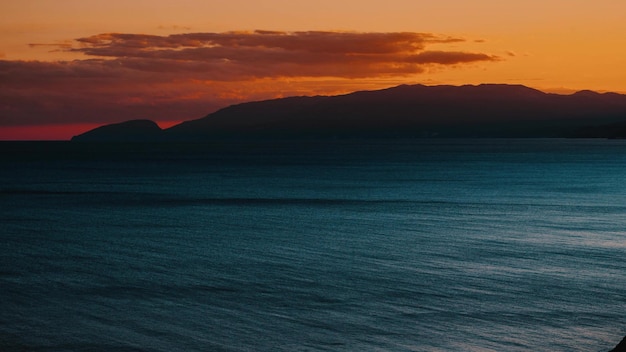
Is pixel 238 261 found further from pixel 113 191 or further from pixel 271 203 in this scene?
pixel 113 191

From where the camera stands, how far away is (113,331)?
26.9 meters

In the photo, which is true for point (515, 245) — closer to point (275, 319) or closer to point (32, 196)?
point (275, 319)

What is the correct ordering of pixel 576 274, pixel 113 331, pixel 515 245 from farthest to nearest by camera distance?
pixel 515 245
pixel 576 274
pixel 113 331

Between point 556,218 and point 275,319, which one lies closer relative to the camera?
point 275,319

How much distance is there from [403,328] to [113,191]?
74.7 m

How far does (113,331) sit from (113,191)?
237 ft

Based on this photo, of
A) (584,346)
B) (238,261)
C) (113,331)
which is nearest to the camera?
(584,346)

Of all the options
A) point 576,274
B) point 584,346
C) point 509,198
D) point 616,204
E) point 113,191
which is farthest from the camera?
point 113,191

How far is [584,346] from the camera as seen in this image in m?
25.1

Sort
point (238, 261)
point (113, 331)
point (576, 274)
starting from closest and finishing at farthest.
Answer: point (113, 331), point (576, 274), point (238, 261)

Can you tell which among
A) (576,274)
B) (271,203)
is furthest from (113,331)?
(271,203)

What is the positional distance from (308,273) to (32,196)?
5911cm

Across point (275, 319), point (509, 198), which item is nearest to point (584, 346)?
point (275, 319)

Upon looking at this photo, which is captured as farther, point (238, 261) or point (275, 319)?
point (238, 261)
